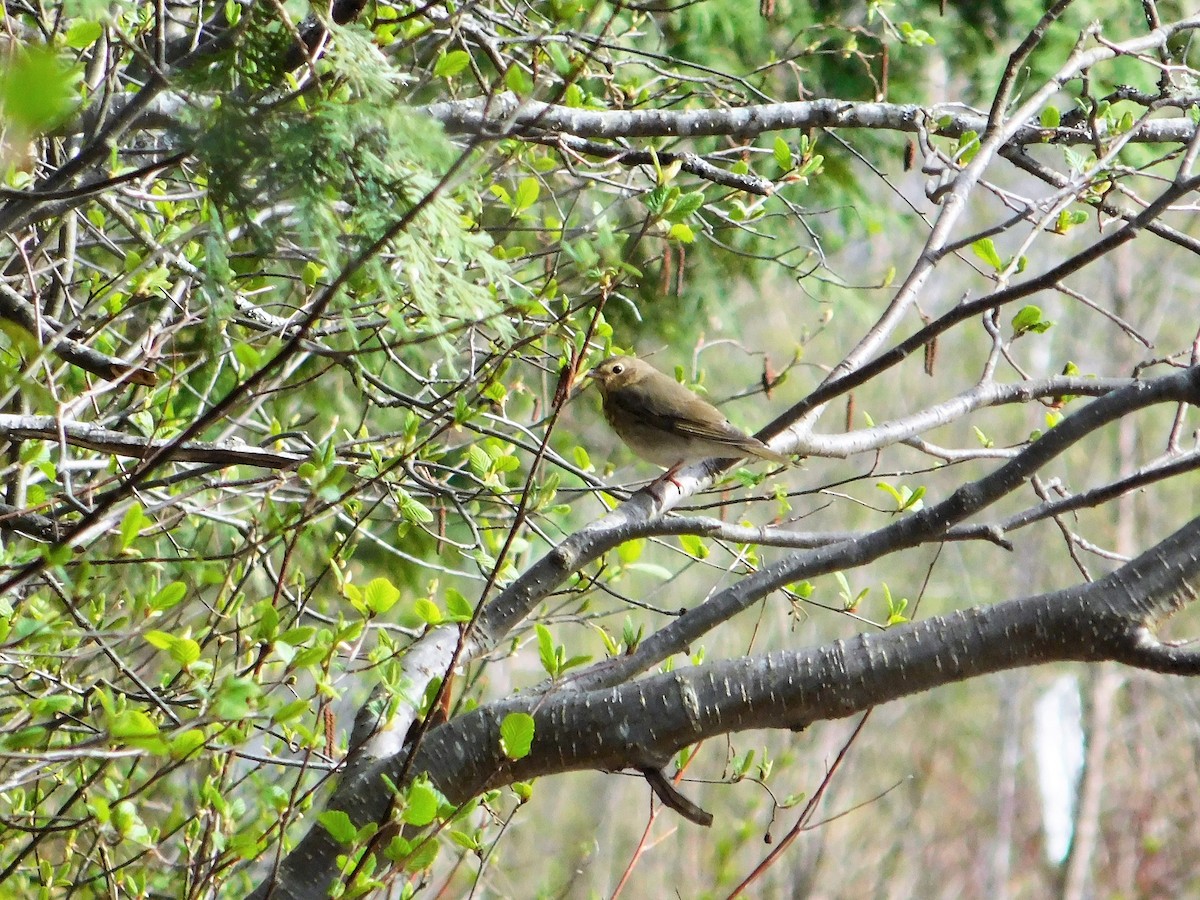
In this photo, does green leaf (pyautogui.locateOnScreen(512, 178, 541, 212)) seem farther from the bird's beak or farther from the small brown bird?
the small brown bird

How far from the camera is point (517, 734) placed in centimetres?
194

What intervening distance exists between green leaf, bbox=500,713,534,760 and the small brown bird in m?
2.27

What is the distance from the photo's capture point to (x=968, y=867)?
14.5 m

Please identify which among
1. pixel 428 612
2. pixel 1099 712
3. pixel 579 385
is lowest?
pixel 428 612

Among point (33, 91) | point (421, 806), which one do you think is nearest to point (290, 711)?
point (421, 806)

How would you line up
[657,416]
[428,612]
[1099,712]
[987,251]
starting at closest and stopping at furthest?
[428,612] → [987,251] → [657,416] → [1099,712]

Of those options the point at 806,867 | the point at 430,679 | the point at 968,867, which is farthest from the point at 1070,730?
the point at 430,679

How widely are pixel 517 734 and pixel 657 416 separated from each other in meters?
2.94

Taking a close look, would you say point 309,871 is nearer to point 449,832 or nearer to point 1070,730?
point 449,832

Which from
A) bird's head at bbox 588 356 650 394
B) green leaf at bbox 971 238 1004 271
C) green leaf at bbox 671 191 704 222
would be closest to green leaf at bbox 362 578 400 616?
green leaf at bbox 671 191 704 222

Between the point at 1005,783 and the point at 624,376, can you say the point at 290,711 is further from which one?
the point at 1005,783

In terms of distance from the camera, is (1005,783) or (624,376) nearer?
(624,376)

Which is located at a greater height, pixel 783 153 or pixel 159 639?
pixel 783 153

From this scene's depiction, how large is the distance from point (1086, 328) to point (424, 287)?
14.2 m
